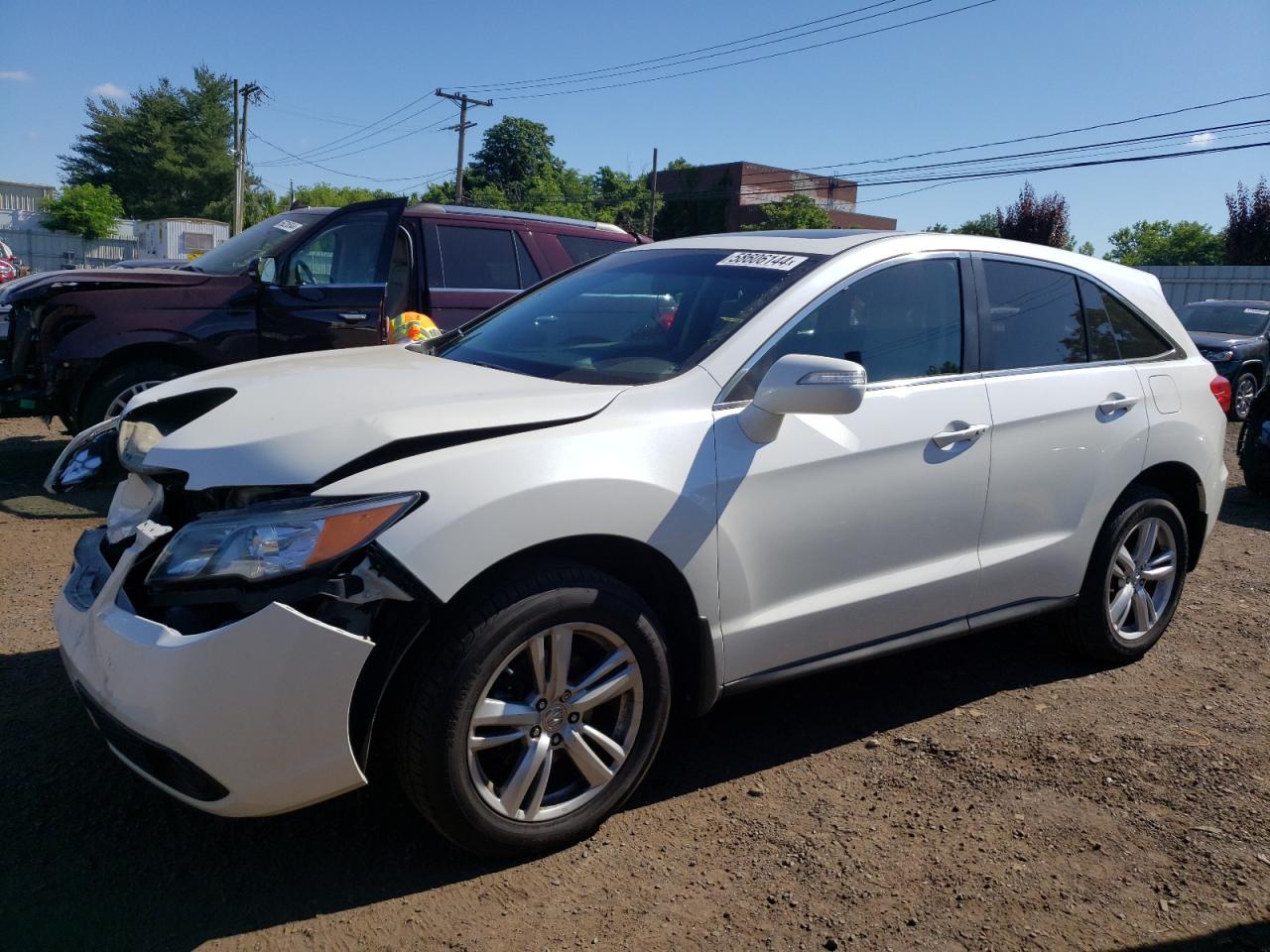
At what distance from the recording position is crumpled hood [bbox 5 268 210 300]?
21.5ft

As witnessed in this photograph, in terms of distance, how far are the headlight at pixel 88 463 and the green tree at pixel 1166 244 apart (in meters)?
59.7

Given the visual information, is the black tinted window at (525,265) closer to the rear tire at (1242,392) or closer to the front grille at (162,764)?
the front grille at (162,764)

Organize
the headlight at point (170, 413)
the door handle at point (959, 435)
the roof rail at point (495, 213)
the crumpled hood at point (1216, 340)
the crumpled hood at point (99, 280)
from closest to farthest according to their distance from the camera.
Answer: the headlight at point (170, 413) < the door handle at point (959, 435) < the crumpled hood at point (99, 280) < the roof rail at point (495, 213) < the crumpled hood at point (1216, 340)

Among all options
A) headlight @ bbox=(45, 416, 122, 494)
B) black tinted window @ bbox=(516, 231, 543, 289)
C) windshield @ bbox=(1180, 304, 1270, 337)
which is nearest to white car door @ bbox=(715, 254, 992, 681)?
headlight @ bbox=(45, 416, 122, 494)

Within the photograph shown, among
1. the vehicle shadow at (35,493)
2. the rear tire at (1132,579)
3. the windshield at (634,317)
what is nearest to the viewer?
the windshield at (634,317)

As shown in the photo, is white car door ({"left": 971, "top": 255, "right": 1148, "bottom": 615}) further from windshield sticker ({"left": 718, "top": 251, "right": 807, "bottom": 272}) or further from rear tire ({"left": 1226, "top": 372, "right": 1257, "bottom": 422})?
rear tire ({"left": 1226, "top": 372, "right": 1257, "bottom": 422})

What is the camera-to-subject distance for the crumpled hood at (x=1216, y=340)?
13.6m

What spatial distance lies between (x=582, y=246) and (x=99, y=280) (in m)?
3.60

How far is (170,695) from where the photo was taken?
231 centimetres

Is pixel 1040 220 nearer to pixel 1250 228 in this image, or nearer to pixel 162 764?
pixel 1250 228

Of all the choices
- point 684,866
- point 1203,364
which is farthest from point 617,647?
point 1203,364

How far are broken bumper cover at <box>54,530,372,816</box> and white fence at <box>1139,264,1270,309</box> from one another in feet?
83.5

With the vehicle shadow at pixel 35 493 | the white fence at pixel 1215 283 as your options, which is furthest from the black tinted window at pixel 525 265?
the white fence at pixel 1215 283

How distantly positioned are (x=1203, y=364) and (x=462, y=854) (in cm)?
381
